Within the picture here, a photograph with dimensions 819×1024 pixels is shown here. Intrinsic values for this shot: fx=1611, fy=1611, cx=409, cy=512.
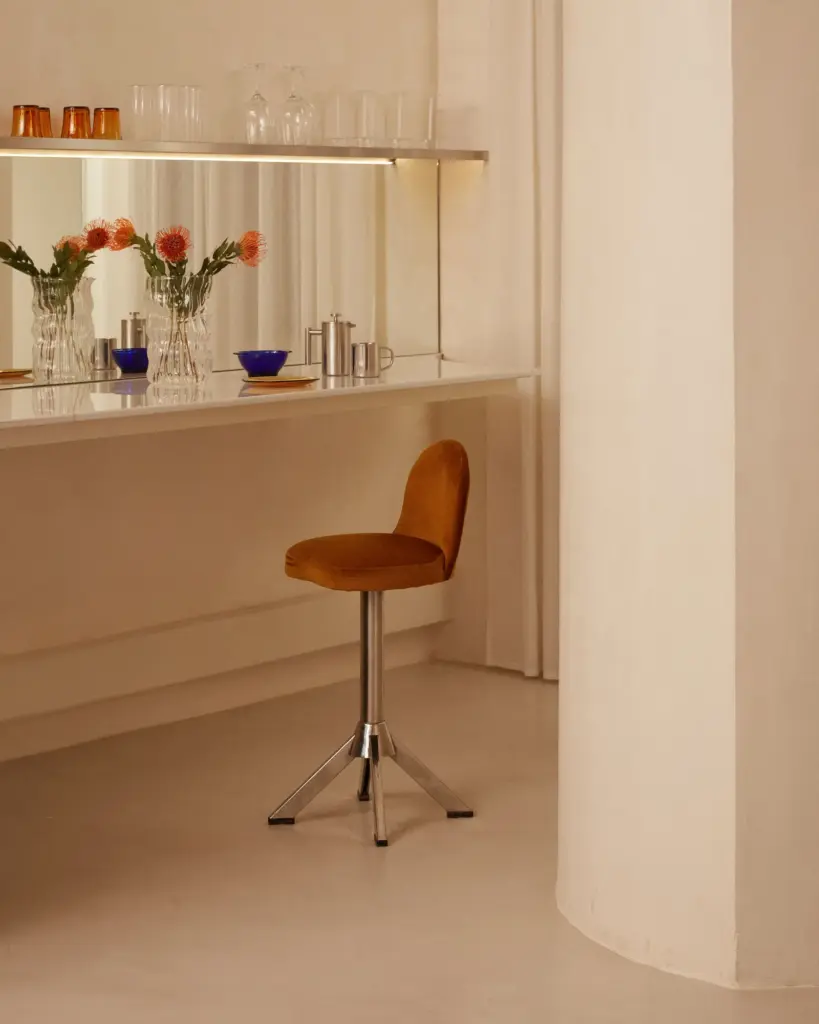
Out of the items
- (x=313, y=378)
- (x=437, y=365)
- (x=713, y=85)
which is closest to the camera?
(x=713, y=85)

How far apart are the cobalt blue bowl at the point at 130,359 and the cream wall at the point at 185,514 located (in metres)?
0.20

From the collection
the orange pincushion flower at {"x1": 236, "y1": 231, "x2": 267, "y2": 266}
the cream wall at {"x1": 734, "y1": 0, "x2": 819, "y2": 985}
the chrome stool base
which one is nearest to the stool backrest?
the chrome stool base

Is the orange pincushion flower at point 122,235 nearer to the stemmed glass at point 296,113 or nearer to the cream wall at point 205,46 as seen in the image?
the cream wall at point 205,46

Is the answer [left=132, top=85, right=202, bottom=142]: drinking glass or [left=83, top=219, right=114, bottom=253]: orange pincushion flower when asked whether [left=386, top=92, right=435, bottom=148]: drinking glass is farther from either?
[left=83, top=219, right=114, bottom=253]: orange pincushion flower

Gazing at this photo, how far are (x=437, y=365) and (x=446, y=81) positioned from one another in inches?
34.7

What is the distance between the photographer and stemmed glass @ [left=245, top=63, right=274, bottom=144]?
14.1 feet

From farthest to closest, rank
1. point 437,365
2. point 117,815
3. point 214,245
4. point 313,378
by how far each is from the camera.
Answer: point 437,365
point 214,245
point 313,378
point 117,815

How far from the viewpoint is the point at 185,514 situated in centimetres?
439

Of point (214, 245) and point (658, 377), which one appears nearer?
point (658, 377)

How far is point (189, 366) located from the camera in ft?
12.5

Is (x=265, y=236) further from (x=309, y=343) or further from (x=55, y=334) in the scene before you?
(x=55, y=334)

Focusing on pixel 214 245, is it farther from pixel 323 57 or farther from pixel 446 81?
pixel 446 81

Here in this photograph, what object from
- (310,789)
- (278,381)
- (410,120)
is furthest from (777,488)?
(410,120)

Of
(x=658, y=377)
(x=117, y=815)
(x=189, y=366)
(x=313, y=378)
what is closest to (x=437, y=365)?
(x=313, y=378)
